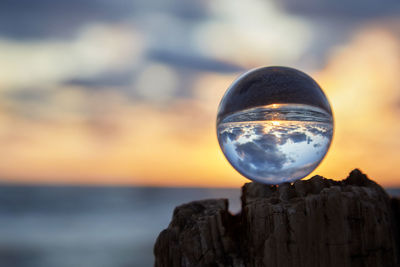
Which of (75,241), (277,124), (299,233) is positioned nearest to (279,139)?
(277,124)

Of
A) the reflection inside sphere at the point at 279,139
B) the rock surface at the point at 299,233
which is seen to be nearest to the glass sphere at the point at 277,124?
the reflection inside sphere at the point at 279,139

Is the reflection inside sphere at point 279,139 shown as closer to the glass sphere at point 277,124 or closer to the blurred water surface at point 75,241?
the glass sphere at point 277,124

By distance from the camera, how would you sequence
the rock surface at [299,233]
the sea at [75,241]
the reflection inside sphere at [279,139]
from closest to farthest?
1. the rock surface at [299,233]
2. the reflection inside sphere at [279,139]
3. the sea at [75,241]

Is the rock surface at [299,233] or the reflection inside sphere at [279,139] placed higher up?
the reflection inside sphere at [279,139]

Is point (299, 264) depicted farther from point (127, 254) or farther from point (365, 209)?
point (127, 254)

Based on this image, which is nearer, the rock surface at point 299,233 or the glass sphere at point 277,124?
the rock surface at point 299,233

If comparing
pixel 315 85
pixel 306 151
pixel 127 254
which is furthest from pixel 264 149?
pixel 127 254

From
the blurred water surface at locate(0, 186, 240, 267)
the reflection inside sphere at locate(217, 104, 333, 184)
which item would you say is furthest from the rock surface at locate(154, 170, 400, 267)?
the blurred water surface at locate(0, 186, 240, 267)
